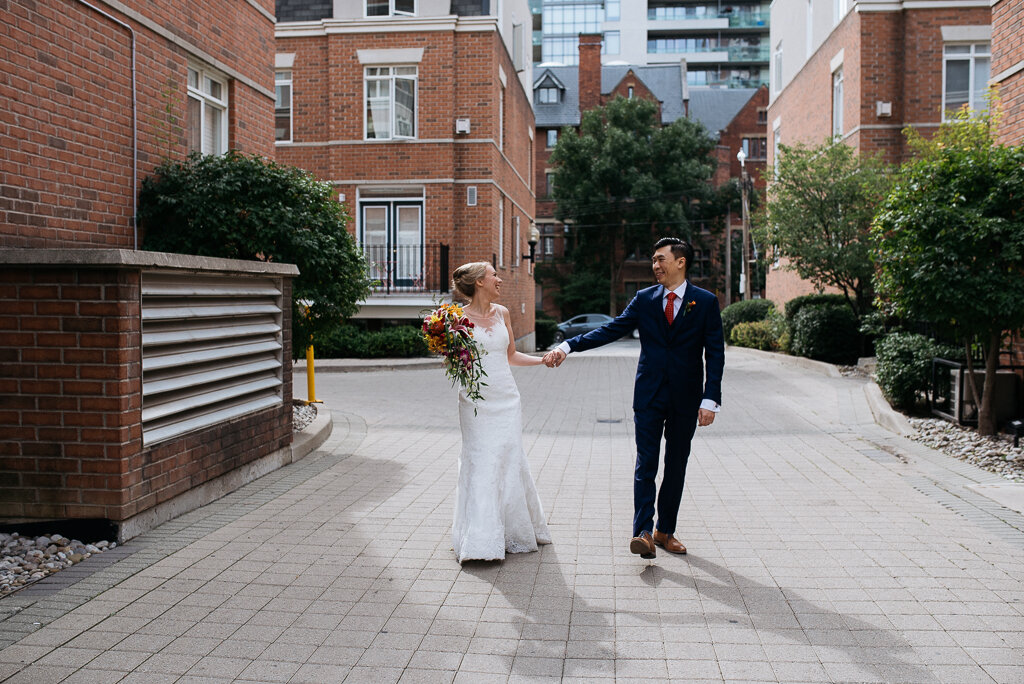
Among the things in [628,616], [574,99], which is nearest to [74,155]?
[628,616]

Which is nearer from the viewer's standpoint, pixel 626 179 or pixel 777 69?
pixel 777 69

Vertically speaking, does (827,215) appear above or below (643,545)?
above

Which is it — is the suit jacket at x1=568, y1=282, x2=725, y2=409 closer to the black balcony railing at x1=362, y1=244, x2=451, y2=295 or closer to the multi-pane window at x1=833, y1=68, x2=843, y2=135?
the black balcony railing at x1=362, y1=244, x2=451, y2=295

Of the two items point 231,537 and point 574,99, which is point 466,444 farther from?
point 574,99

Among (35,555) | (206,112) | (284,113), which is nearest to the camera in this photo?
(35,555)

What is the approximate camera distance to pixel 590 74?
55969 mm

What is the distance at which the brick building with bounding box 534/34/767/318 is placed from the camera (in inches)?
2120

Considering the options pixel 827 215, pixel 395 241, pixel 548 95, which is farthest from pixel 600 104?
pixel 827 215

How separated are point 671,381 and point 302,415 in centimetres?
633

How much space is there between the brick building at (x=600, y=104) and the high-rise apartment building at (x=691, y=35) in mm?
25837

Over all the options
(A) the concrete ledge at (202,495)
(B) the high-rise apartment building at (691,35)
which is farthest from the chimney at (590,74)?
(A) the concrete ledge at (202,495)

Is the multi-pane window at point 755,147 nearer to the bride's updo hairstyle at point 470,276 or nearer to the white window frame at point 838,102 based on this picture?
the white window frame at point 838,102

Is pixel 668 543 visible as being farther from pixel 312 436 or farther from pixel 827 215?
pixel 827 215

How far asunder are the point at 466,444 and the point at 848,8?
20.6 meters
